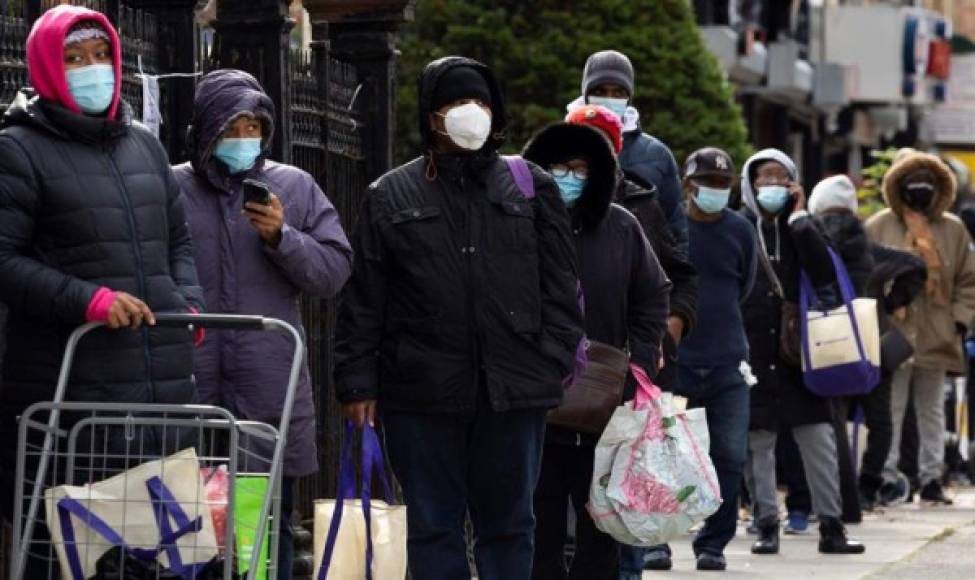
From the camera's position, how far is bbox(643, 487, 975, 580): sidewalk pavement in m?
11.9

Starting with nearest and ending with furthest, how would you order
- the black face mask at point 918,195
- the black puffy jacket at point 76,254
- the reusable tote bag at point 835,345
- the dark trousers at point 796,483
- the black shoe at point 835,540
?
1. the black puffy jacket at point 76,254
2. the black shoe at point 835,540
3. the reusable tote bag at point 835,345
4. the dark trousers at point 796,483
5. the black face mask at point 918,195

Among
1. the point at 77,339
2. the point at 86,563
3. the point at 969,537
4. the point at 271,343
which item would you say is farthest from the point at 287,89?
the point at 969,537

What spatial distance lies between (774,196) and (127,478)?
7.06 metres

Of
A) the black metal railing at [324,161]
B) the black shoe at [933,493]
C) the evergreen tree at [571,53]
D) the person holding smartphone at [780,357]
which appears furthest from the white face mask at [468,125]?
the evergreen tree at [571,53]

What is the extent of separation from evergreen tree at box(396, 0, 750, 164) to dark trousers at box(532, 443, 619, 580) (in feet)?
36.1

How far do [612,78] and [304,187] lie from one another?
3.23 meters

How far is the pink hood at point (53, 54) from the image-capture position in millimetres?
7047

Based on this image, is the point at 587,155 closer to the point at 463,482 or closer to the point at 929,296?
the point at 463,482

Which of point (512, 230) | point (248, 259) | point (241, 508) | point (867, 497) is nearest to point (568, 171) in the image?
point (512, 230)

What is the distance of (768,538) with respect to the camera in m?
13.0

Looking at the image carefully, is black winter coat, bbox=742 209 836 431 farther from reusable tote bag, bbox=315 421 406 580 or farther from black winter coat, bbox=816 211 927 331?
reusable tote bag, bbox=315 421 406 580

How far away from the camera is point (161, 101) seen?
9.27 m

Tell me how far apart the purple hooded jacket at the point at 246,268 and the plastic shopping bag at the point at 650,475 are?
50.0 inches

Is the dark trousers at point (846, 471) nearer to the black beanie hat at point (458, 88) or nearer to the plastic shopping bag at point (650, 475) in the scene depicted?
the plastic shopping bag at point (650, 475)
